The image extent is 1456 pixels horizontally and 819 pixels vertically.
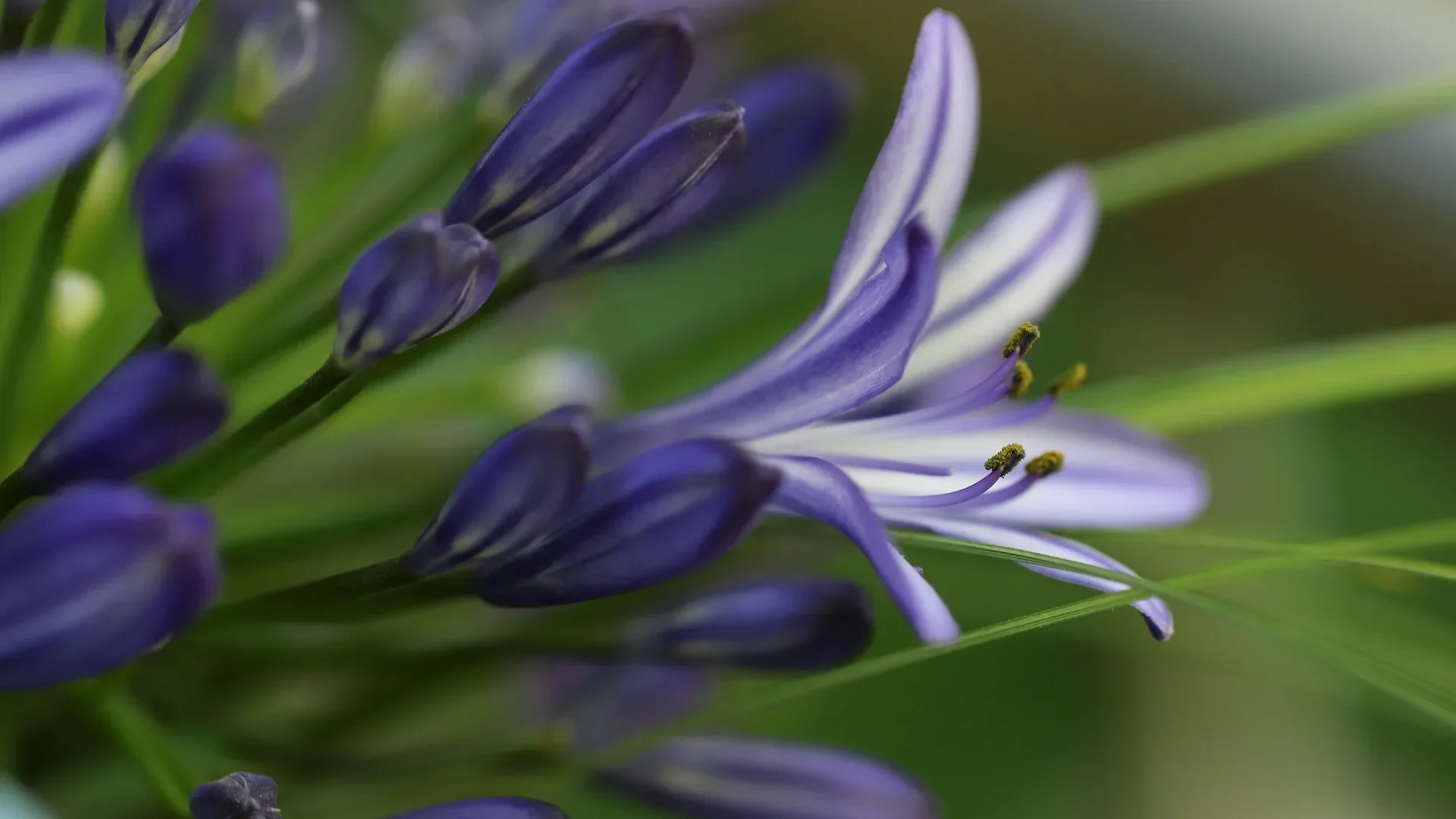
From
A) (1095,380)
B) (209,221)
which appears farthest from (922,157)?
(1095,380)

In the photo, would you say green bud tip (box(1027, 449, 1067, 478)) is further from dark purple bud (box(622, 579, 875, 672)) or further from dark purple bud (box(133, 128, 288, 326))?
dark purple bud (box(133, 128, 288, 326))

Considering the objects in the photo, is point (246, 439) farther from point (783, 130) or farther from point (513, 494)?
point (783, 130)

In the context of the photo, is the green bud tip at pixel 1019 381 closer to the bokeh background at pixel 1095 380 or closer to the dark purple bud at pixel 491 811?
the bokeh background at pixel 1095 380

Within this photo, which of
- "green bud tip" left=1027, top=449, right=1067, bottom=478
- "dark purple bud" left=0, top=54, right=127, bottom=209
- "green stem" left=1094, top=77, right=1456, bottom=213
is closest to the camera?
"dark purple bud" left=0, top=54, right=127, bottom=209

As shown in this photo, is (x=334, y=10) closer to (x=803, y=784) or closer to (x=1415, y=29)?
(x=803, y=784)

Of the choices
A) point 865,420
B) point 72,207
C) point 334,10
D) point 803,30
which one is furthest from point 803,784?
point 803,30

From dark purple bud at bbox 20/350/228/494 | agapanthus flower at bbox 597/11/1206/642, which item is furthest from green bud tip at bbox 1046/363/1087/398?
dark purple bud at bbox 20/350/228/494
